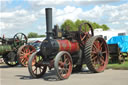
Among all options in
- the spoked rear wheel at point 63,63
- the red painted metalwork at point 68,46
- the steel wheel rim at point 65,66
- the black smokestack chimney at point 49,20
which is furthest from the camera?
the red painted metalwork at point 68,46

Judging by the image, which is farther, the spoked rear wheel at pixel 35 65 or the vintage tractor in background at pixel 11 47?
the vintage tractor in background at pixel 11 47

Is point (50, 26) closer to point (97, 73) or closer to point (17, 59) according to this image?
point (97, 73)

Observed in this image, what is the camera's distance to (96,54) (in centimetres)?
1062

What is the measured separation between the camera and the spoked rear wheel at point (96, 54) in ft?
32.2

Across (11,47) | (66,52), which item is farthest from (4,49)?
(66,52)

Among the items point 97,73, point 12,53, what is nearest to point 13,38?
point 12,53

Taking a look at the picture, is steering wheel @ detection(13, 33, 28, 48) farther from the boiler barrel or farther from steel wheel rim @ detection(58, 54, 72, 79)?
steel wheel rim @ detection(58, 54, 72, 79)

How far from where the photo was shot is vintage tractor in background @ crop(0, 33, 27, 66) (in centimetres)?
1523

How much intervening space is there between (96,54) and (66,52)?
2.16m

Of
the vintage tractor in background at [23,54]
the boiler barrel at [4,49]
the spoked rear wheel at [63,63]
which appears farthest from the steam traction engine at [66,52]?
the boiler barrel at [4,49]

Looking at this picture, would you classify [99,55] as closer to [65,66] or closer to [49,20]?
[65,66]

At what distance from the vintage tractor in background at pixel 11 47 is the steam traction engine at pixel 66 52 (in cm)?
553

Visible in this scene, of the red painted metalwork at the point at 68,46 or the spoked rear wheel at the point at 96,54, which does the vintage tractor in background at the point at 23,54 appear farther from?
the spoked rear wheel at the point at 96,54

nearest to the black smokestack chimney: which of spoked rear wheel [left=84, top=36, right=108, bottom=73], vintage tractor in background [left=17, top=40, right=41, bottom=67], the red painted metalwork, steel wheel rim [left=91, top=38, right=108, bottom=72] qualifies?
the red painted metalwork
